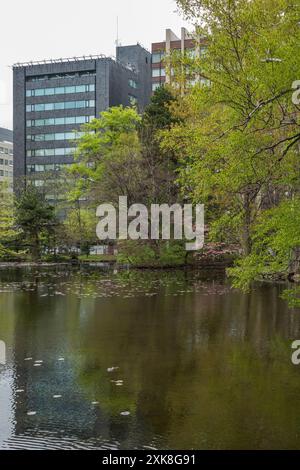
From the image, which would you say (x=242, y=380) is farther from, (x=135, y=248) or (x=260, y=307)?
(x=135, y=248)

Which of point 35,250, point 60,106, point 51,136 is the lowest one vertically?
point 35,250

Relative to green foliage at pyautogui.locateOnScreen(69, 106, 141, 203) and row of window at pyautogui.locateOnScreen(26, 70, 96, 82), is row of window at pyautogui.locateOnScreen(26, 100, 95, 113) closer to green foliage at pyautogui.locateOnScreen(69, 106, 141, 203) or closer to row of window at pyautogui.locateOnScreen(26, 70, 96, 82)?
row of window at pyautogui.locateOnScreen(26, 70, 96, 82)

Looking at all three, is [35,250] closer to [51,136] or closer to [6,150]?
[51,136]

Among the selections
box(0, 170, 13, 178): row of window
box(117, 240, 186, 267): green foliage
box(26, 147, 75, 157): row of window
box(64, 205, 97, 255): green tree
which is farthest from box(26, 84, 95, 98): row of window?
box(117, 240, 186, 267): green foliage

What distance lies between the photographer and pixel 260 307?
19094 mm

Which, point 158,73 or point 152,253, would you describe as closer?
point 152,253

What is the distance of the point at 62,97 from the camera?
282 ft

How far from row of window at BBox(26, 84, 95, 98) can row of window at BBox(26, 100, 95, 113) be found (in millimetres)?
1630

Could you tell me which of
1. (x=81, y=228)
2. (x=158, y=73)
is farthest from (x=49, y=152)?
(x=81, y=228)

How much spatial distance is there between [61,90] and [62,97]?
1.13m

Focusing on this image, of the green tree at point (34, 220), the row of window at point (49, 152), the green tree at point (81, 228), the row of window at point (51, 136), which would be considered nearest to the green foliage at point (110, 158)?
the green tree at point (81, 228)

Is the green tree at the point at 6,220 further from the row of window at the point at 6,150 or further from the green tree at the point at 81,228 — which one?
the row of window at the point at 6,150

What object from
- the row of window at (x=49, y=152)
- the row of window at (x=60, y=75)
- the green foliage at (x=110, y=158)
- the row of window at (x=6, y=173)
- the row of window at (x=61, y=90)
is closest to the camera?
the green foliage at (x=110, y=158)

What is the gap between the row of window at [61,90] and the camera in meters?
84.2
